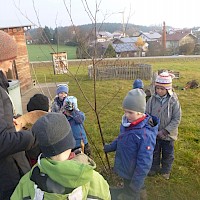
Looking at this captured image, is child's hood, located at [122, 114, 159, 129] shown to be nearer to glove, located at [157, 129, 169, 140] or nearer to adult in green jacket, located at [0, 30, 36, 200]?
glove, located at [157, 129, 169, 140]

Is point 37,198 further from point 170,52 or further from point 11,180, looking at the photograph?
point 170,52

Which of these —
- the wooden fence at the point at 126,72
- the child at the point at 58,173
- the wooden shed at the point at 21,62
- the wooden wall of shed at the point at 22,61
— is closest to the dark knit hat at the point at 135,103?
the child at the point at 58,173

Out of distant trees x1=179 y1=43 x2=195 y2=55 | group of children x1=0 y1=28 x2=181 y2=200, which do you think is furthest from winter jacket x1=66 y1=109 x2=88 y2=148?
distant trees x1=179 y1=43 x2=195 y2=55

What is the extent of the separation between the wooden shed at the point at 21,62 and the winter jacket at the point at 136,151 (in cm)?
852

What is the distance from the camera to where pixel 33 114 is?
84.2 inches

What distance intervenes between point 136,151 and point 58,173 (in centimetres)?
131

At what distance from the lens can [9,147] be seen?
1.41 meters

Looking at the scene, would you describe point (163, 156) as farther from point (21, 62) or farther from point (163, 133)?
point (21, 62)

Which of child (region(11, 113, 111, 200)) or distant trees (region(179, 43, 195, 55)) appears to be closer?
child (region(11, 113, 111, 200))

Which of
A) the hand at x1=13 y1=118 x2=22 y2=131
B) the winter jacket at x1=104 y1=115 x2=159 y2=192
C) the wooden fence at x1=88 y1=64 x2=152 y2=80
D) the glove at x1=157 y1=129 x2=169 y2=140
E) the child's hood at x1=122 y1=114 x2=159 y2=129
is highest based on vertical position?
the hand at x1=13 y1=118 x2=22 y2=131

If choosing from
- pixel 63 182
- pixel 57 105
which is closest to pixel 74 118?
pixel 57 105

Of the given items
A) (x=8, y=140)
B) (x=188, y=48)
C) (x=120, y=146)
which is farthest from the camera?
(x=188, y=48)

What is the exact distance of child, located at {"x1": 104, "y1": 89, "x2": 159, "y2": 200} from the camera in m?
2.26

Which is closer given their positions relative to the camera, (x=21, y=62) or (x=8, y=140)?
(x=8, y=140)
